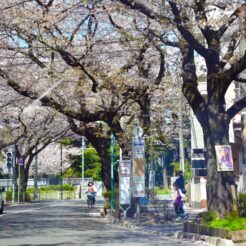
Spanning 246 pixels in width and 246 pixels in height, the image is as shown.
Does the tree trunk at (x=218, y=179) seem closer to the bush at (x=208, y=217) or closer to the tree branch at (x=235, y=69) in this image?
the bush at (x=208, y=217)

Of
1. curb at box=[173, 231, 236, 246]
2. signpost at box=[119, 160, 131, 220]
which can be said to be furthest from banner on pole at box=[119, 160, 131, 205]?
curb at box=[173, 231, 236, 246]

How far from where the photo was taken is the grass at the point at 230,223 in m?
14.6

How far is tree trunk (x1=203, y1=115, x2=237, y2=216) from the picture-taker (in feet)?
52.7

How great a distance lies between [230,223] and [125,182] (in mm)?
9939

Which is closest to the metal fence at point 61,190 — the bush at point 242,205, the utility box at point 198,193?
the utility box at point 198,193

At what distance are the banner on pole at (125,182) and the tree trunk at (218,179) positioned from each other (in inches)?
318

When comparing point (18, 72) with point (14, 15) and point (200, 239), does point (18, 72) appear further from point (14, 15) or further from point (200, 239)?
point (200, 239)

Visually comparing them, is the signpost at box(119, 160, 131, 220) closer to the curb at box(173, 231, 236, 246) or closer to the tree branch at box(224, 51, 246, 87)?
the curb at box(173, 231, 236, 246)

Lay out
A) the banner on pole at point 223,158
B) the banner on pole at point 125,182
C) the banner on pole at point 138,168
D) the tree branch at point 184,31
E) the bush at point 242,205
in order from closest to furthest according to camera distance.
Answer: the tree branch at point 184,31 → the banner on pole at point 223,158 → the bush at point 242,205 → the banner on pole at point 138,168 → the banner on pole at point 125,182

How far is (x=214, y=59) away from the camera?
16.5 metres

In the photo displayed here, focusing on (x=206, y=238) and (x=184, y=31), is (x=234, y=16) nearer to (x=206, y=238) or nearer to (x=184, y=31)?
(x=184, y=31)

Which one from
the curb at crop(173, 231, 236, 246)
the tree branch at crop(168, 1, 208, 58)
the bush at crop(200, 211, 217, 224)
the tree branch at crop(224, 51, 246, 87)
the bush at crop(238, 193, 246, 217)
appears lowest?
the curb at crop(173, 231, 236, 246)

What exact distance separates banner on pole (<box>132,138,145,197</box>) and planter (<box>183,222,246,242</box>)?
6135 mm

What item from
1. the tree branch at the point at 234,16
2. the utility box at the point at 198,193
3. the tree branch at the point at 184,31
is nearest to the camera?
the tree branch at the point at 234,16
